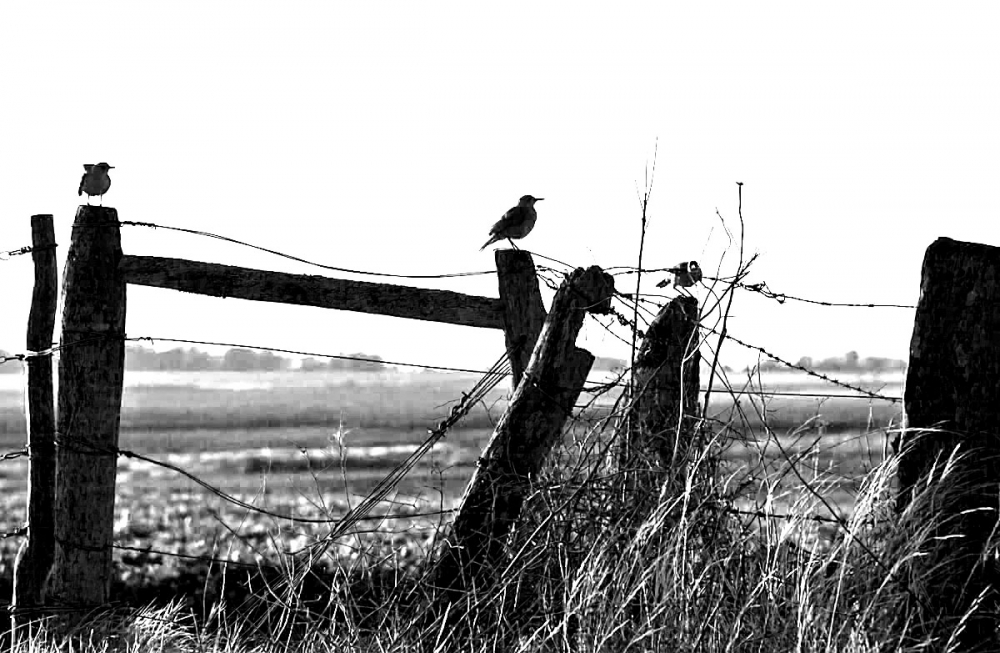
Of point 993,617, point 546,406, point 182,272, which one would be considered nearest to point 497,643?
point 546,406

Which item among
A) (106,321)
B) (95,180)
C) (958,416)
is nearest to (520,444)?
(958,416)

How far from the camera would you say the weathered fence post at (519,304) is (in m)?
4.45

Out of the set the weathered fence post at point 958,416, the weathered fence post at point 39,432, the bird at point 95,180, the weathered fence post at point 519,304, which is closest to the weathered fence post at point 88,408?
the weathered fence post at point 39,432

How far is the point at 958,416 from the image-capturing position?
3.68m

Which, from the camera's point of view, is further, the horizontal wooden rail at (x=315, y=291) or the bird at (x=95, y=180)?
the bird at (x=95, y=180)

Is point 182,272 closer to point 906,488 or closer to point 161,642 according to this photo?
point 161,642

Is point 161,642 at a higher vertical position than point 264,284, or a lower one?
lower

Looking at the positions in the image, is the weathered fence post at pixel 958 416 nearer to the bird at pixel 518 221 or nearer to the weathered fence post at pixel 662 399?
the weathered fence post at pixel 662 399

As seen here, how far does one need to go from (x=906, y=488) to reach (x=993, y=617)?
1.53 feet

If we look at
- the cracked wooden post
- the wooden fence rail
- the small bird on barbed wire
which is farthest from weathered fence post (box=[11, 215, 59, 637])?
the small bird on barbed wire

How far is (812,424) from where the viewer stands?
4.08 meters

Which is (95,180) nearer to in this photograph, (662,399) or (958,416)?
(662,399)

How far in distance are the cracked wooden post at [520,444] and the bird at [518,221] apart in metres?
3.09

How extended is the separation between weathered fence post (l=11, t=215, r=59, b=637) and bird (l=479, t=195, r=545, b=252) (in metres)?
3.06
